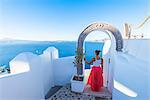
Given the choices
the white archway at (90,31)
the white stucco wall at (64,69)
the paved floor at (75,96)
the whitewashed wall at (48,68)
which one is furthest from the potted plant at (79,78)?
the whitewashed wall at (48,68)

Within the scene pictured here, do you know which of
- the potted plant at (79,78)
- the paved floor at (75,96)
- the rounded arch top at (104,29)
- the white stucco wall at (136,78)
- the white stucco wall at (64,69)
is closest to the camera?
the white stucco wall at (136,78)

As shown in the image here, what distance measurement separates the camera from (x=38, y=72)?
4195mm

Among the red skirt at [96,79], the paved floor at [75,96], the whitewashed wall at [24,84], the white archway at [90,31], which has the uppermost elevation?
the white archway at [90,31]

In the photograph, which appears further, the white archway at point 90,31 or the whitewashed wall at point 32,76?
the white archway at point 90,31

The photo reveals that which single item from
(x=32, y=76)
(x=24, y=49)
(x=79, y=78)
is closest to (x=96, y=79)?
(x=79, y=78)

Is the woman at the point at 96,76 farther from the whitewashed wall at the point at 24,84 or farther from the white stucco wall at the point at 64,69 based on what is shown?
the whitewashed wall at the point at 24,84

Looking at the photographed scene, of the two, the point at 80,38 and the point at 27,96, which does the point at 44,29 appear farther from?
the point at 27,96

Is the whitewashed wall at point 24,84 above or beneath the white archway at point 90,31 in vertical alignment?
beneath

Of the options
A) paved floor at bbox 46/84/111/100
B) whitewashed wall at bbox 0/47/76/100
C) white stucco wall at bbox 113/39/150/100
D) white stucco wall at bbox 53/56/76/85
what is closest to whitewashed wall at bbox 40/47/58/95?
whitewashed wall at bbox 0/47/76/100

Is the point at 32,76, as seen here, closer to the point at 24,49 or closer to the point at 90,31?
the point at 90,31

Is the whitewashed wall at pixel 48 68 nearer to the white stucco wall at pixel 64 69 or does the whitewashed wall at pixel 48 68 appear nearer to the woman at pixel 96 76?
the white stucco wall at pixel 64 69

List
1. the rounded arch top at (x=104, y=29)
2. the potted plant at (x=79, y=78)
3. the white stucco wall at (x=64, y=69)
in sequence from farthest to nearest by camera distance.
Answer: the white stucco wall at (x=64, y=69) < the potted plant at (x=79, y=78) < the rounded arch top at (x=104, y=29)

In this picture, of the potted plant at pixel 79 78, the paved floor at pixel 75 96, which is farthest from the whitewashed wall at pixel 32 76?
the potted plant at pixel 79 78

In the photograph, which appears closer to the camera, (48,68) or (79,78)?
(79,78)
